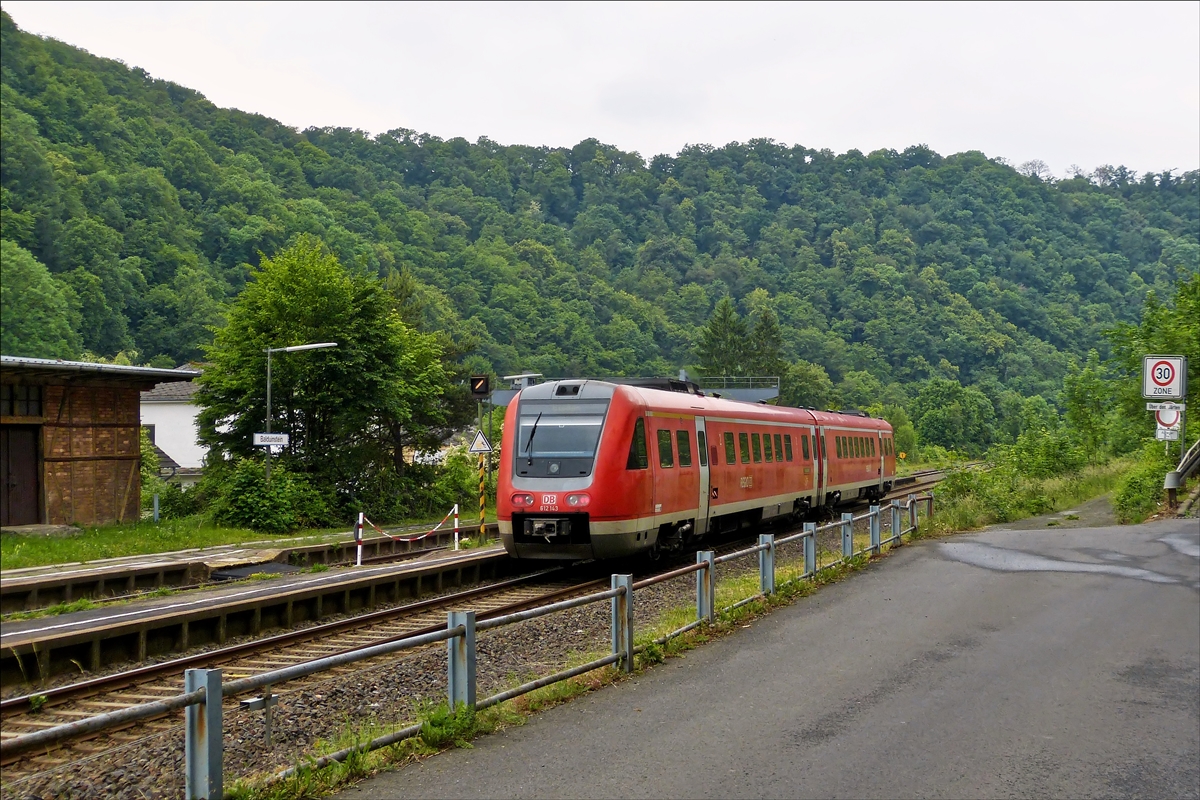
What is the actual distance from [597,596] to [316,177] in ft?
422

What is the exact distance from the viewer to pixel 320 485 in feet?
113

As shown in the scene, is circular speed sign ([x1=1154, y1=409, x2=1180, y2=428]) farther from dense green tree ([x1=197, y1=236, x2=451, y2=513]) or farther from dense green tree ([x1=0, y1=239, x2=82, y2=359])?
dense green tree ([x1=197, y1=236, x2=451, y2=513])

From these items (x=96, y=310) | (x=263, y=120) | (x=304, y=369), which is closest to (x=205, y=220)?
(x=263, y=120)

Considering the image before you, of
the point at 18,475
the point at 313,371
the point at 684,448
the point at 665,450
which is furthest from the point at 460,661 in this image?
the point at 313,371

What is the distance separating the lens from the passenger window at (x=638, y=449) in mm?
15664

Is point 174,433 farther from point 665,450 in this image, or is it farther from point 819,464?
point 665,450

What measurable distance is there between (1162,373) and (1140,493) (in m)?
2.52

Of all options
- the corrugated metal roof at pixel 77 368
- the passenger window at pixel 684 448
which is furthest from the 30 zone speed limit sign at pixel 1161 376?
the corrugated metal roof at pixel 77 368

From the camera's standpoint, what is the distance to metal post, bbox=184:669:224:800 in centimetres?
531

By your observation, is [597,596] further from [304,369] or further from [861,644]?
[304,369]

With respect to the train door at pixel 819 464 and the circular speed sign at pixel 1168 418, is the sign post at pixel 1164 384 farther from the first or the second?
the train door at pixel 819 464

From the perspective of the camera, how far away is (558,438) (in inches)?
624

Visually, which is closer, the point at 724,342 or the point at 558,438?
the point at 558,438

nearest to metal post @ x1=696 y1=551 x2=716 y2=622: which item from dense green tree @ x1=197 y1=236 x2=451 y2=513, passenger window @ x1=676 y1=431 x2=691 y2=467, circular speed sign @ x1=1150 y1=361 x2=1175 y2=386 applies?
passenger window @ x1=676 y1=431 x2=691 y2=467
